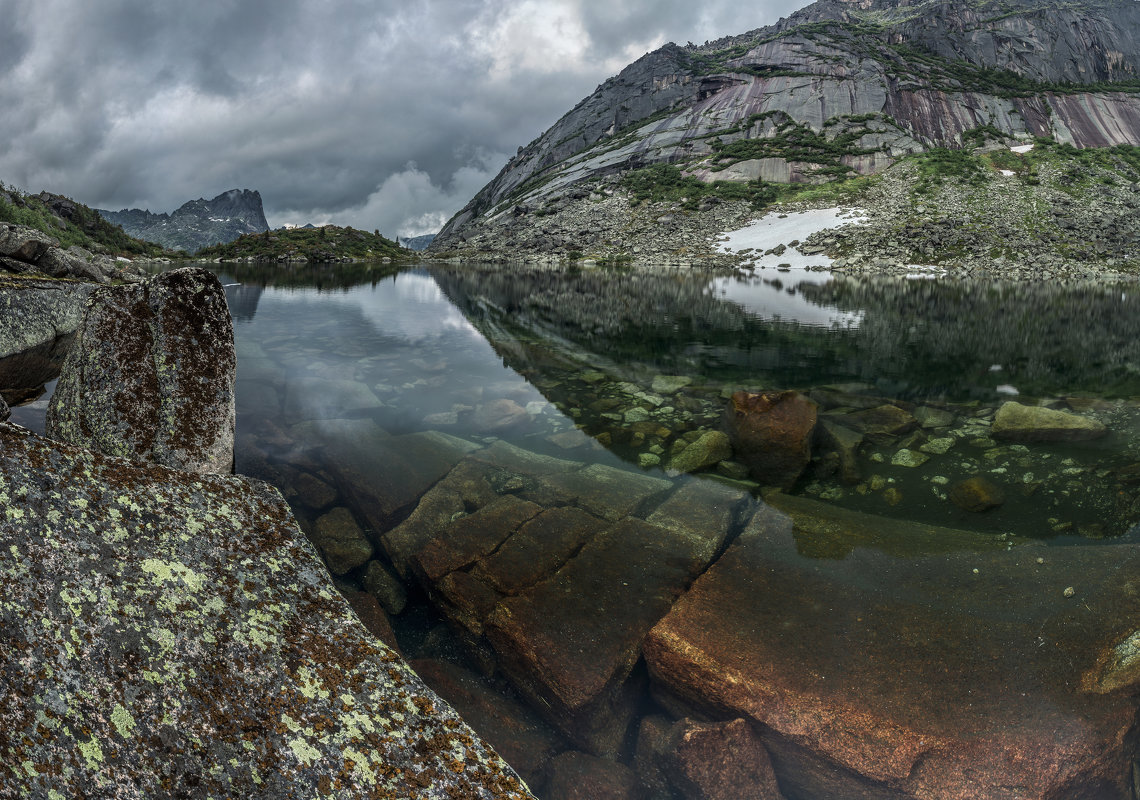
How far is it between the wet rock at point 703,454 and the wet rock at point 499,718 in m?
5.49

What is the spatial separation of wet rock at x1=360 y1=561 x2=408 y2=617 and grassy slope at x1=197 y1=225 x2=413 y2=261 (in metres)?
146

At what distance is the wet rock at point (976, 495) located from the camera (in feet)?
28.0

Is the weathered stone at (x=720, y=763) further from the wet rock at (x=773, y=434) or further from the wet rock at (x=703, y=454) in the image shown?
the wet rock at (x=703, y=454)

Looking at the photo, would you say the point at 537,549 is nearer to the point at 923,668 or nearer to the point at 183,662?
the point at 923,668

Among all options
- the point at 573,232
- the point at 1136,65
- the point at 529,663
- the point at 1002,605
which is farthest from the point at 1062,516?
the point at 1136,65

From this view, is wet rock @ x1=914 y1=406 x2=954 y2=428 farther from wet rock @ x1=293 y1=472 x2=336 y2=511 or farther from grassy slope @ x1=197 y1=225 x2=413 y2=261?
grassy slope @ x1=197 y1=225 x2=413 y2=261

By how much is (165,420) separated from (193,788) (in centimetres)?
545

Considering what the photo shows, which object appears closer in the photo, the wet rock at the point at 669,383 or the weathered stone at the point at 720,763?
the weathered stone at the point at 720,763

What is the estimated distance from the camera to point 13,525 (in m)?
2.58

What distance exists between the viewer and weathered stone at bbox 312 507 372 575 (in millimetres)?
7202

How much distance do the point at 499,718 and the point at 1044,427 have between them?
42.6 ft

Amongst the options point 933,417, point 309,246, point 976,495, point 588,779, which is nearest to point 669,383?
point 933,417

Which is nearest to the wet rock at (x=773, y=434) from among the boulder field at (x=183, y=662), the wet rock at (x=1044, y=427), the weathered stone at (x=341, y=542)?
the wet rock at (x=1044, y=427)

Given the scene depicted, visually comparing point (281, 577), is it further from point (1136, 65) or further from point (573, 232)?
point (1136, 65)
